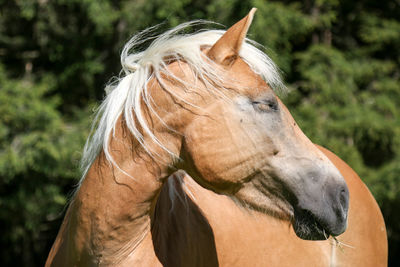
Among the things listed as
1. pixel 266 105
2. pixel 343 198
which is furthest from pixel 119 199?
pixel 343 198

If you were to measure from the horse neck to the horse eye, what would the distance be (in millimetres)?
288

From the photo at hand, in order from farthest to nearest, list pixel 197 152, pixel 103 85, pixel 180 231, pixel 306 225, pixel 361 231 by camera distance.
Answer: pixel 103 85
pixel 361 231
pixel 180 231
pixel 306 225
pixel 197 152

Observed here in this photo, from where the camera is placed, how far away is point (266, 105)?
5.04 ft

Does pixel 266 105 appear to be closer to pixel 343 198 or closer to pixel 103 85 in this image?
pixel 343 198

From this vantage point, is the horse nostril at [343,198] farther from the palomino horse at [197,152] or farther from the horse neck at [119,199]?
the horse neck at [119,199]

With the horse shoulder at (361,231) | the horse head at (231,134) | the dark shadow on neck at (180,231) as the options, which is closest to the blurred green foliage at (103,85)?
the horse shoulder at (361,231)

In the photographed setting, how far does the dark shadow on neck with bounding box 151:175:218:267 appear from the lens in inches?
68.7

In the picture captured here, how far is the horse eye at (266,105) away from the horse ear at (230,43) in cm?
17

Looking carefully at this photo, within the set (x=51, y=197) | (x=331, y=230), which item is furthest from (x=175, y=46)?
(x=51, y=197)

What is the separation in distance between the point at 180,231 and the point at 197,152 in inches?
18.1

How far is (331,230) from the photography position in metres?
1.58

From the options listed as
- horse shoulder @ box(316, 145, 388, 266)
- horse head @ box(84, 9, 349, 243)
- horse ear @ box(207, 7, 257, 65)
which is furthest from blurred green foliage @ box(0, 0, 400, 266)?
horse ear @ box(207, 7, 257, 65)

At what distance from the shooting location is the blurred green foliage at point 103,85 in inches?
175

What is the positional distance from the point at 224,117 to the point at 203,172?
0.19 metres
